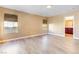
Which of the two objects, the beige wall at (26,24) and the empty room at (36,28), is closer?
the empty room at (36,28)

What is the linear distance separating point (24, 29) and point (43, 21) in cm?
376

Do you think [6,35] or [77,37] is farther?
[77,37]

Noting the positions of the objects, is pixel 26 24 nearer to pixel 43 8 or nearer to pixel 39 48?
pixel 43 8

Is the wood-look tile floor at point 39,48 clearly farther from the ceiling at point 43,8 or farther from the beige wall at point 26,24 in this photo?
the ceiling at point 43,8

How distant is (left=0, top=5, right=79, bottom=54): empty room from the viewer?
4.59m

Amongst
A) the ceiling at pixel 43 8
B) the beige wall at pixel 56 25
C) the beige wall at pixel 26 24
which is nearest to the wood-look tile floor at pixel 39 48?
the beige wall at pixel 26 24

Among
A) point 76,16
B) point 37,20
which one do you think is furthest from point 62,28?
point 37,20

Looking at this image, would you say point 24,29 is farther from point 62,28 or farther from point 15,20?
point 62,28

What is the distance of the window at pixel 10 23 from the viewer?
643cm

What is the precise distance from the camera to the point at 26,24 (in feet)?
27.4

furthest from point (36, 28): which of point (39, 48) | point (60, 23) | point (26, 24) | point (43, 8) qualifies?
point (39, 48)

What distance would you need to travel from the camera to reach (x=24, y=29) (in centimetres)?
811

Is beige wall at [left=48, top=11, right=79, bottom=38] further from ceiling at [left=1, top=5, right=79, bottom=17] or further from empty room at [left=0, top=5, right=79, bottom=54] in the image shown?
ceiling at [left=1, top=5, right=79, bottom=17]

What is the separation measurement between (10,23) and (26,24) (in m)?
1.83
